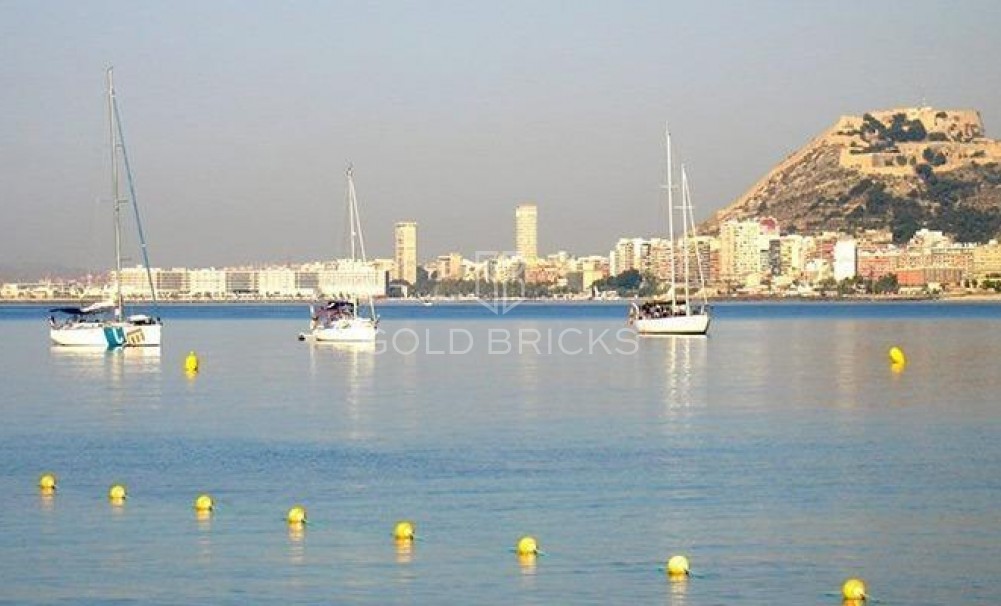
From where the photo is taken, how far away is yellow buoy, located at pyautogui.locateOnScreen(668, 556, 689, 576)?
22.0 m

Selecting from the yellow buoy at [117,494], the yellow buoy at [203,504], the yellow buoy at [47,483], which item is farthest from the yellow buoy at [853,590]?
the yellow buoy at [47,483]

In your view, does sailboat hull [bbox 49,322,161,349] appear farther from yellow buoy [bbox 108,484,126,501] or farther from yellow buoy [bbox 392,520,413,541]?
yellow buoy [bbox 392,520,413,541]

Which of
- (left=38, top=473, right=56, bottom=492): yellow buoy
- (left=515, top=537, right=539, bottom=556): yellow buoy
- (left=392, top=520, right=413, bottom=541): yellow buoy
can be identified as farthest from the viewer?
(left=38, top=473, right=56, bottom=492): yellow buoy

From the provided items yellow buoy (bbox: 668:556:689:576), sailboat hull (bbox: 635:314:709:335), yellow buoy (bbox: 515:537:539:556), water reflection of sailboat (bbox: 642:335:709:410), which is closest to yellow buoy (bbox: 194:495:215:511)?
yellow buoy (bbox: 515:537:539:556)

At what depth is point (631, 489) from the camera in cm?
2931

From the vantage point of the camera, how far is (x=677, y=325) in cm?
9181

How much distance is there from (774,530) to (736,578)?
332cm

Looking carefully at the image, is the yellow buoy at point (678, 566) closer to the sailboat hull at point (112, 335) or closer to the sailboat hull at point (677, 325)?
the sailboat hull at point (112, 335)

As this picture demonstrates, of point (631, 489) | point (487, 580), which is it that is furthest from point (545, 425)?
point (487, 580)

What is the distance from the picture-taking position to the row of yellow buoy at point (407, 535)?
20672mm

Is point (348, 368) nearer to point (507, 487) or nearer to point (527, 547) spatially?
point (507, 487)

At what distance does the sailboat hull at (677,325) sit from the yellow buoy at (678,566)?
226 feet

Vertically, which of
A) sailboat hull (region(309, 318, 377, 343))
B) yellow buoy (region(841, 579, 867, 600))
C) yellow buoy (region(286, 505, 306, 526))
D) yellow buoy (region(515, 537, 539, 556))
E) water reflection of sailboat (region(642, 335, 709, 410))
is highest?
sailboat hull (region(309, 318, 377, 343))

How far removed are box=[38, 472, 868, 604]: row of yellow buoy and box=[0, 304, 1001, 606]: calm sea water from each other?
18 cm
